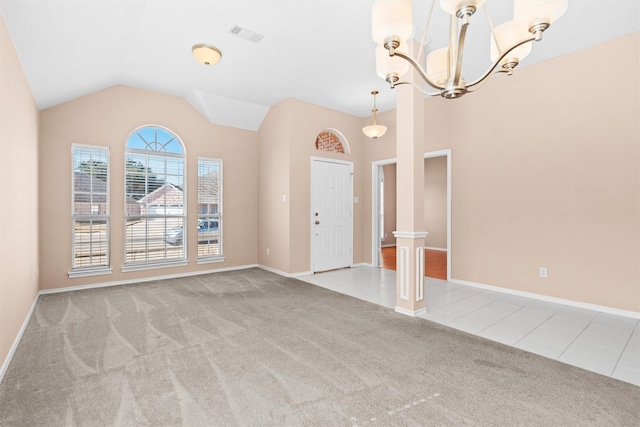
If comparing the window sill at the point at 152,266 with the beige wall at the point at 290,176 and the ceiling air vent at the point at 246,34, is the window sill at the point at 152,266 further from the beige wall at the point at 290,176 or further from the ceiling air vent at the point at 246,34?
the ceiling air vent at the point at 246,34

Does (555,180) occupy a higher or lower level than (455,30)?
lower

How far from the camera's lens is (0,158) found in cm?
220

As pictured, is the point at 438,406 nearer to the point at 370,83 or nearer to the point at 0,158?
the point at 0,158

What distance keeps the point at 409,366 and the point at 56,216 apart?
4.90 m

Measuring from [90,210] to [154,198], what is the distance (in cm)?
87

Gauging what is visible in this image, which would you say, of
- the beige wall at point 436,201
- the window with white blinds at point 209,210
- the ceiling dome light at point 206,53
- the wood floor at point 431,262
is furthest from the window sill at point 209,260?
the beige wall at point 436,201

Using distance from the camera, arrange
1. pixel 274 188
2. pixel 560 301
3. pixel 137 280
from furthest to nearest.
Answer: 1. pixel 274 188
2. pixel 137 280
3. pixel 560 301

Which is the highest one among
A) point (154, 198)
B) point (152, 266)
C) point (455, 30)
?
point (455, 30)

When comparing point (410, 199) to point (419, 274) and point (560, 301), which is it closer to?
point (419, 274)

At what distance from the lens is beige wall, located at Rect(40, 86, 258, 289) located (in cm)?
423

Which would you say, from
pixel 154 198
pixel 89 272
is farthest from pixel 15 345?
pixel 154 198

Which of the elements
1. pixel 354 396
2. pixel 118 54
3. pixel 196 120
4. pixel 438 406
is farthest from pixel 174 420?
pixel 196 120

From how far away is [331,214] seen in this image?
5.87 m

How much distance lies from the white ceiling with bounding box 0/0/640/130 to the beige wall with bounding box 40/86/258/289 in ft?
0.89
